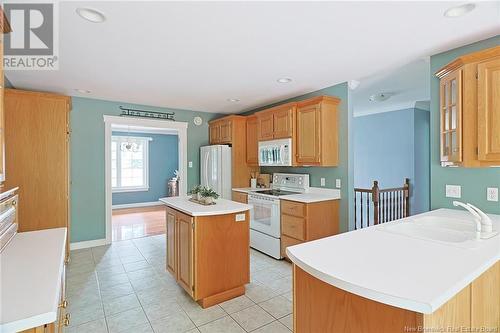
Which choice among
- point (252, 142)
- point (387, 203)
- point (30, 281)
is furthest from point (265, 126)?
point (30, 281)

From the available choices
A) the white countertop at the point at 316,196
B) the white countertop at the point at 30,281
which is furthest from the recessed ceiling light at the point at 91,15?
the white countertop at the point at 316,196

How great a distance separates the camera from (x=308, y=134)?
371 cm

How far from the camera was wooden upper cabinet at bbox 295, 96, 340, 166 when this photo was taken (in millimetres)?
3537

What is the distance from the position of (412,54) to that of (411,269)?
91.3 inches

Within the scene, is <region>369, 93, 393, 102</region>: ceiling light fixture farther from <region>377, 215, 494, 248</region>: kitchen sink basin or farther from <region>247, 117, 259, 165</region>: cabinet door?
<region>377, 215, 494, 248</region>: kitchen sink basin

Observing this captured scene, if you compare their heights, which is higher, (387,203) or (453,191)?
(453,191)

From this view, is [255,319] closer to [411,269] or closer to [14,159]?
[411,269]

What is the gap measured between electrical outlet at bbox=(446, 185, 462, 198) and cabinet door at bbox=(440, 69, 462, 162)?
1.07ft

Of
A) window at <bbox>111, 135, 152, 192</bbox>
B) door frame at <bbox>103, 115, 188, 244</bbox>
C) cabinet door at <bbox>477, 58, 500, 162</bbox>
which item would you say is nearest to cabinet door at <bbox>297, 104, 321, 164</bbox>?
cabinet door at <bbox>477, 58, 500, 162</bbox>

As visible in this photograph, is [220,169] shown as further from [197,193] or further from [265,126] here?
[197,193]

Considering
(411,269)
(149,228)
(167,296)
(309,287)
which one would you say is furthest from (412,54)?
(149,228)

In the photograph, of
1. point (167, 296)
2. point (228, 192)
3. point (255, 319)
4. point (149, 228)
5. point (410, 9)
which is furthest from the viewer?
point (149, 228)

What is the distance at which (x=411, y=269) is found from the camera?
1.12 m

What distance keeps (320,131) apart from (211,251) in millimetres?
2120
